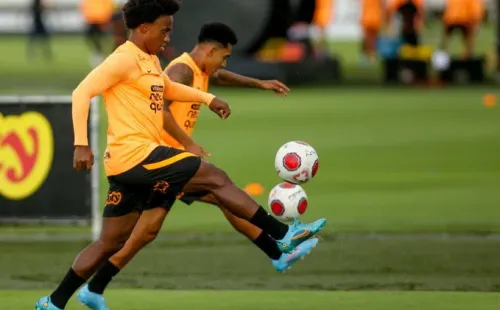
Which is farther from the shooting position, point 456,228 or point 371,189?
point 371,189

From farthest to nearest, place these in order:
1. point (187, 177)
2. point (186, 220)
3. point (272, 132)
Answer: point (272, 132) < point (186, 220) < point (187, 177)

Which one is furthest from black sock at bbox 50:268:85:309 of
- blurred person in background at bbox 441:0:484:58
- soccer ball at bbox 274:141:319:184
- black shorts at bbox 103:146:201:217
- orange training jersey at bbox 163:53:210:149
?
blurred person in background at bbox 441:0:484:58

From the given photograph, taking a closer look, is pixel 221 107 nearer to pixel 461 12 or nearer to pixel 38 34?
pixel 461 12

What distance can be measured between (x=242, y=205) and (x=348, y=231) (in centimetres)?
498

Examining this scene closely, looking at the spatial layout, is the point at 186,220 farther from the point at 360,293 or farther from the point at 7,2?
the point at 7,2

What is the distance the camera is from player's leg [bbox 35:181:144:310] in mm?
9539

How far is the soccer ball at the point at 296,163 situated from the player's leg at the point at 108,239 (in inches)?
68.3

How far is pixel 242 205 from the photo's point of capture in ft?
32.0

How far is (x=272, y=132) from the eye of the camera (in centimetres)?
2364

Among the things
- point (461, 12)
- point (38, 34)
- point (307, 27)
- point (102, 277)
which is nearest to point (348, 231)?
point (102, 277)

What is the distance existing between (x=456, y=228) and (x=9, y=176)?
4550mm

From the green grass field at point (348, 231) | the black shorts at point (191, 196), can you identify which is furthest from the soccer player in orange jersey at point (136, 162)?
the green grass field at point (348, 231)

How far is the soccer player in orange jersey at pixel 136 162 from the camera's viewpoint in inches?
371

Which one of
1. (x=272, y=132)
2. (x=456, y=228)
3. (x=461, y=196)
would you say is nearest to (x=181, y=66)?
(x=456, y=228)
